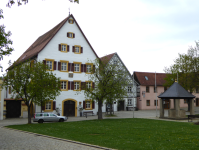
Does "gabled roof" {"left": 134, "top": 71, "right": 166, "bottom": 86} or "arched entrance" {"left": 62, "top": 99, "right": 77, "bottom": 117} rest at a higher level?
"gabled roof" {"left": 134, "top": 71, "right": 166, "bottom": 86}

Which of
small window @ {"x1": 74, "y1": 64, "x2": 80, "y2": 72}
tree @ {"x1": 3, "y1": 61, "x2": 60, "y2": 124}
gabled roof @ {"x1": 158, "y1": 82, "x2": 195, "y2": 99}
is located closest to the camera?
tree @ {"x1": 3, "y1": 61, "x2": 60, "y2": 124}

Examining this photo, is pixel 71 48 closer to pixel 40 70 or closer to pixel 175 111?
pixel 40 70

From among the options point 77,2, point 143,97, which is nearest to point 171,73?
point 143,97

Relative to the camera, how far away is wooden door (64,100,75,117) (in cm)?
3978

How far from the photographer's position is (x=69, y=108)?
132 ft

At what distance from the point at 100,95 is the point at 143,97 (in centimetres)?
2708

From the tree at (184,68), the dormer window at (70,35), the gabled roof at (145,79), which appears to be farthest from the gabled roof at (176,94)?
the gabled roof at (145,79)

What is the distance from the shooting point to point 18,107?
39.5 meters

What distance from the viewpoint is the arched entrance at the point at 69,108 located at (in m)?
39.7

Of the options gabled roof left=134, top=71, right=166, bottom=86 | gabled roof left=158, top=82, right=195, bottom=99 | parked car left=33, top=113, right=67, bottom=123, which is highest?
gabled roof left=134, top=71, right=166, bottom=86

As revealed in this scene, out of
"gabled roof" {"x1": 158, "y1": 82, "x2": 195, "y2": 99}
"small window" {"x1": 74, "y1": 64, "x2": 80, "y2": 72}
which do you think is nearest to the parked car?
"small window" {"x1": 74, "y1": 64, "x2": 80, "y2": 72}

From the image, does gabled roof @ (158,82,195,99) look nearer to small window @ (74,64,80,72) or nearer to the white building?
the white building

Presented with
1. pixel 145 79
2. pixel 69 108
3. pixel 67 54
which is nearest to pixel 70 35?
pixel 67 54

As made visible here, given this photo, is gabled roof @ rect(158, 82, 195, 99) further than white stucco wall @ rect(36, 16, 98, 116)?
No
